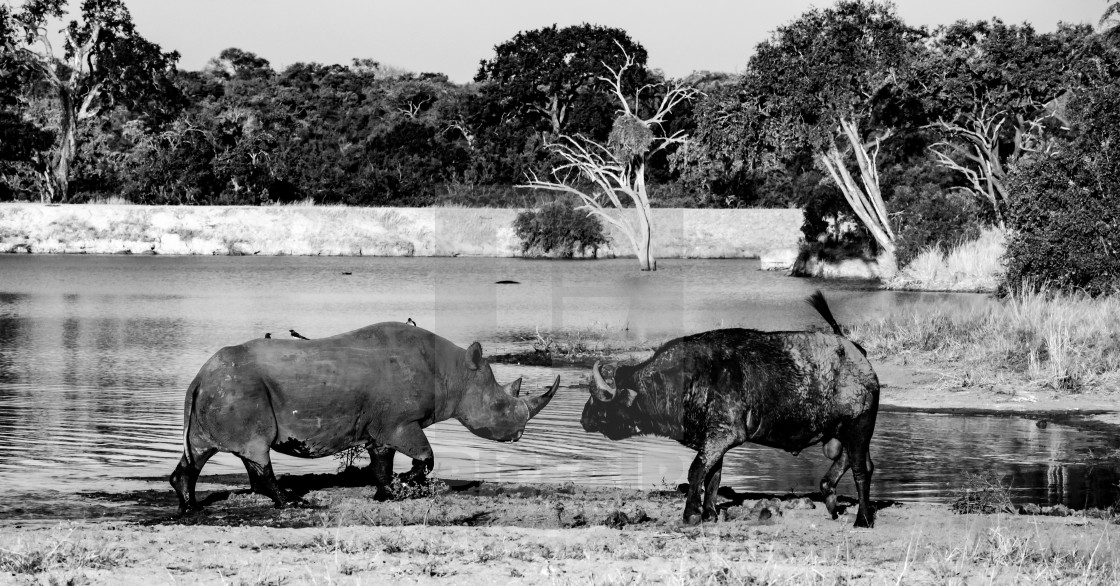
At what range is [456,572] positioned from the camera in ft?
24.9

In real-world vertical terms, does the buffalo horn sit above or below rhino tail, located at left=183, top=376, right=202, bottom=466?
above

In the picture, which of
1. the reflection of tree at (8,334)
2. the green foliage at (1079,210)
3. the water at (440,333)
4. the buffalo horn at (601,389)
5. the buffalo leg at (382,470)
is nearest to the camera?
the buffalo horn at (601,389)

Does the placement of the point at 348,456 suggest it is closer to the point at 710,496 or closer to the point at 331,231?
the point at 710,496

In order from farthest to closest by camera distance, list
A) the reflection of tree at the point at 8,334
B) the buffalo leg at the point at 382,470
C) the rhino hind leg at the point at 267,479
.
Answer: the reflection of tree at the point at 8,334 → the buffalo leg at the point at 382,470 → the rhino hind leg at the point at 267,479

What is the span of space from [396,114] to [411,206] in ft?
28.4

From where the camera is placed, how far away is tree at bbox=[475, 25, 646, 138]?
69562 millimetres

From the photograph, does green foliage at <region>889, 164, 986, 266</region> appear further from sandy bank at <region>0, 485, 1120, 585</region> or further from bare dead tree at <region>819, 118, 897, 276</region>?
sandy bank at <region>0, 485, 1120, 585</region>

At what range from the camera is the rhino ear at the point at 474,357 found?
1065 cm

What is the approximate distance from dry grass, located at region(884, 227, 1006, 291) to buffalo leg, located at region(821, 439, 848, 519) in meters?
29.4

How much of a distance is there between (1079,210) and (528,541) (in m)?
20.4

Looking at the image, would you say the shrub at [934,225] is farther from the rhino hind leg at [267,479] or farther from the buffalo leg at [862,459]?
the rhino hind leg at [267,479]

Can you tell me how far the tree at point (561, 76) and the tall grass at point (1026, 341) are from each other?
46.3 metres

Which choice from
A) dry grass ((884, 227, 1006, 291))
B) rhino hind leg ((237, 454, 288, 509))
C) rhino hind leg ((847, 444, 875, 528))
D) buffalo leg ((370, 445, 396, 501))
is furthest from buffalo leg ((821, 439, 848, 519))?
dry grass ((884, 227, 1006, 291))

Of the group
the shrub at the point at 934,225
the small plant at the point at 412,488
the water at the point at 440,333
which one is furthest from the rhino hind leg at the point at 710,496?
the shrub at the point at 934,225
